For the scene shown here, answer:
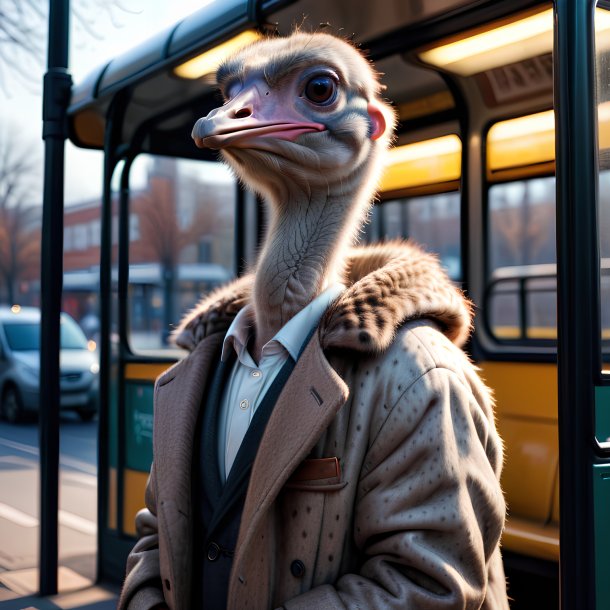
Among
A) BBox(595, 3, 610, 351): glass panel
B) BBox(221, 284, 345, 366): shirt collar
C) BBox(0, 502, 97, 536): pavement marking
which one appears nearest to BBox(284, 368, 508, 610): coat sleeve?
BBox(221, 284, 345, 366): shirt collar

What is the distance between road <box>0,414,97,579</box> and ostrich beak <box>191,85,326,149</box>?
13.3 ft

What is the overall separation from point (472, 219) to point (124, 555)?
2.78 metres

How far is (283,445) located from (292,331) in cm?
25

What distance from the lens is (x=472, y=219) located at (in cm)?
481

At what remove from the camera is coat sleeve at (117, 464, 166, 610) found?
1.75 meters

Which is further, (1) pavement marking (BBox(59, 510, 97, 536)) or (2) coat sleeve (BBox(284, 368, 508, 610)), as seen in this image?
(1) pavement marking (BBox(59, 510, 97, 536))

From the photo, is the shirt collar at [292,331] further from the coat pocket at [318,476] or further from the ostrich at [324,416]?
the coat pocket at [318,476]

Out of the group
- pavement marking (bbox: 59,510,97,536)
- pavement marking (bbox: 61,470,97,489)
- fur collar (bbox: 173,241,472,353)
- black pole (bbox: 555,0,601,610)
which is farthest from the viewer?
pavement marking (bbox: 61,470,97,489)

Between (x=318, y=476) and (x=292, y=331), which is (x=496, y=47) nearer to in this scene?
(x=292, y=331)

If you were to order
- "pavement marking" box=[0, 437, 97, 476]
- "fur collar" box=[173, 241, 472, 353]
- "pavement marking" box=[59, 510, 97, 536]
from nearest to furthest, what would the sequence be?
"fur collar" box=[173, 241, 472, 353], "pavement marking" box=[59, 510, 97, 536], "pavement marking" box=[0, 437, 97, 476]

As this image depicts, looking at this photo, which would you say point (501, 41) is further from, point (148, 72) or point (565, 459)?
point (565, 459)

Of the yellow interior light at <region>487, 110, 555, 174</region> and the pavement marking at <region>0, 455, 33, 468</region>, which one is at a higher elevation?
the yellow interior light at <region>487, 110, 555, 174</region>

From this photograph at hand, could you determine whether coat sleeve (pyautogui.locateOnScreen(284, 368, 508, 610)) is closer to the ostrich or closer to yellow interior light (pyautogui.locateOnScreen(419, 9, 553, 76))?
the ostrich

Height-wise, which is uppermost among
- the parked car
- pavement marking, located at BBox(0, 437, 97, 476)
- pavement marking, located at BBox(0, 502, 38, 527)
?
the parked car
